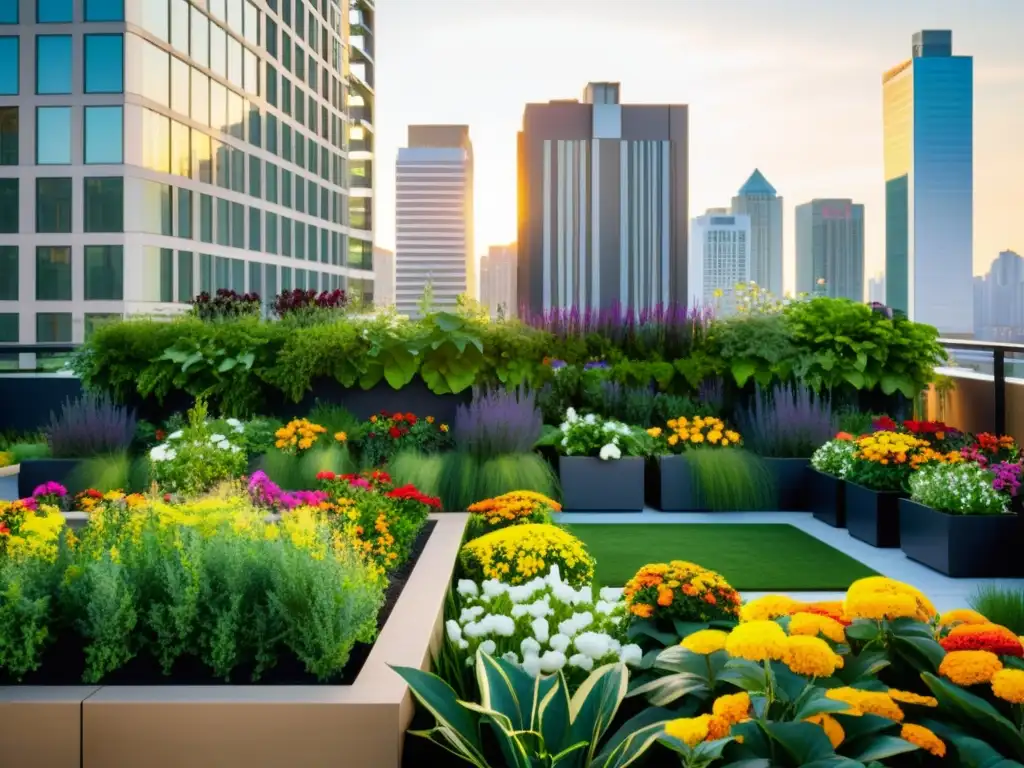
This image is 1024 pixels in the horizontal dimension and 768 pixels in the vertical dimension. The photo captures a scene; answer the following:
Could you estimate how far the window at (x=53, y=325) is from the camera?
34938 mm

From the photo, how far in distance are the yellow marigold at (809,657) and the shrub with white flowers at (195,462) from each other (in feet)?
14.5

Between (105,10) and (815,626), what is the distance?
124 ft

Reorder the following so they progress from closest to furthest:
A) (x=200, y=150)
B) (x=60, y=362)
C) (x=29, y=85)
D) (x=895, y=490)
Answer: (x=895, y=490) < (x=60, y=362) < (x=29, y=85) < (x=200, y=150)

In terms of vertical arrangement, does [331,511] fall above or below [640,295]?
below

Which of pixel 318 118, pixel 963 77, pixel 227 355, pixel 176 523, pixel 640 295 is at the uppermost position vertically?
pixel 963 77

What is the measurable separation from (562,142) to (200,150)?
41.7 metres

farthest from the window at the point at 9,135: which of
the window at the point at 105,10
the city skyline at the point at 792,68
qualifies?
the city skyline at the point at 792,68

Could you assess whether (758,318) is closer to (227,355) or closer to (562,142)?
(227,355)

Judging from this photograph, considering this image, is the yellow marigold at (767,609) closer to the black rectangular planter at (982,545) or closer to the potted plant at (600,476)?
the black rectangular planter at (982,545)

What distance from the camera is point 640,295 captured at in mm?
78625

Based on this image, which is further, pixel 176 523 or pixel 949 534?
pixel 949 534

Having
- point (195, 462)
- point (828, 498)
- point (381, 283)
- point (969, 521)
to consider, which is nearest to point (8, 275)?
point (195, 462)

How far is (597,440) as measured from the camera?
7.15 meters

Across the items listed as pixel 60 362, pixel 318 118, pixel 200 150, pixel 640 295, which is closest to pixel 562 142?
pixel 640 295
